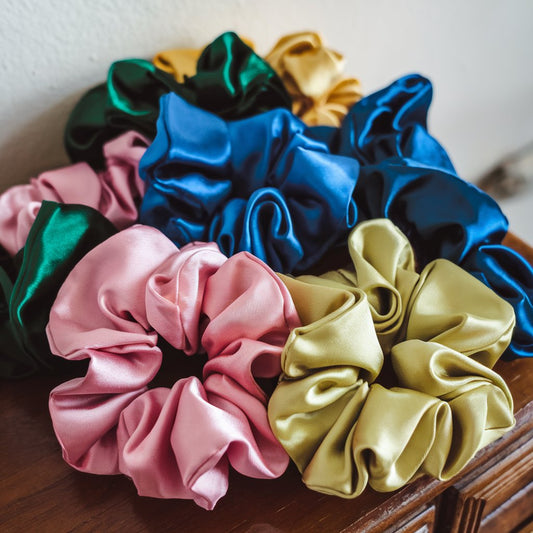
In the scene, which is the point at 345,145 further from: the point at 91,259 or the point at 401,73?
the point at 401,73

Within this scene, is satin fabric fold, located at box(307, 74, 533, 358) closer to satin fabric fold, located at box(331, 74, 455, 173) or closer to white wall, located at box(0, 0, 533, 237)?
satin fabric fold, located at box(331, 74, 455, 173)

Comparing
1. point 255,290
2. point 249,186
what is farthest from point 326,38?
point 255,290

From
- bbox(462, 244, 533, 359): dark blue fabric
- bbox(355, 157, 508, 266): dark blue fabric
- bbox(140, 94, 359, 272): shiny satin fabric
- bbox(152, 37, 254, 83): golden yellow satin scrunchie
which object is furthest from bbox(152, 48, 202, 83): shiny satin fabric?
bbox(462, 244, 533, 359): dark blue fabric

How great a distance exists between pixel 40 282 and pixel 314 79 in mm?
340

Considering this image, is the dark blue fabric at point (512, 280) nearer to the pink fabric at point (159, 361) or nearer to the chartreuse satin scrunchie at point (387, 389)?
the chartreuse satin scrunchie at point (387, 389)

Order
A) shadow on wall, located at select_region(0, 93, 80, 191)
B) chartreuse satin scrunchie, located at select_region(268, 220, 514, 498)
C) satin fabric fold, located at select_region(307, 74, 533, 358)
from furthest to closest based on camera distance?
shadow on wall, located at select_region(0, 93, 80, 191)
satin fabric fold, located at select_region(307, 74, 533, 358)
chartreuse satin scrunchie, located at select_region(268, 220, 514, 498)

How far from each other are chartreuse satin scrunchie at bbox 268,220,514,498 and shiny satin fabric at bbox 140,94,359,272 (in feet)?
0.24

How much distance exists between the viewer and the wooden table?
39 centimetres

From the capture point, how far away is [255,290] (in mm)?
413

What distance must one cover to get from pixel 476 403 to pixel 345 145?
0.93ft

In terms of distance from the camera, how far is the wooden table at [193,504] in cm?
39

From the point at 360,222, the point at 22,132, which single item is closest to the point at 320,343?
the point at 360,222

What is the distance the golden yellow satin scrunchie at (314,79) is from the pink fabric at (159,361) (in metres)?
0.25

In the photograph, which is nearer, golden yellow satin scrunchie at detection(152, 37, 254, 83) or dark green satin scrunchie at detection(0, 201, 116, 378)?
dark green satin scrunchie at detection(0, 201, 116, 378)
